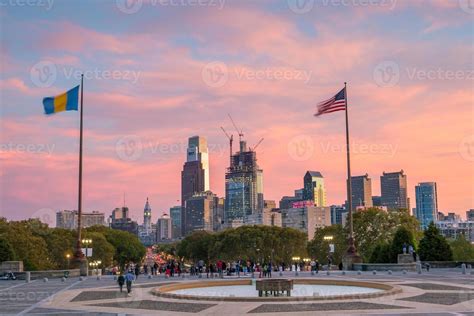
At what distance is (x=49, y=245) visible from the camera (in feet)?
333

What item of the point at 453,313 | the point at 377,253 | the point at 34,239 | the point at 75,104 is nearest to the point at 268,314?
the point at 453,313

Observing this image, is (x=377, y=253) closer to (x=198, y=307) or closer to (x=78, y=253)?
(x=78, y=253)

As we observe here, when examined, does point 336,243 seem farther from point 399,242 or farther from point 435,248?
point 435,248

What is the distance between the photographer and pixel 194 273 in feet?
190

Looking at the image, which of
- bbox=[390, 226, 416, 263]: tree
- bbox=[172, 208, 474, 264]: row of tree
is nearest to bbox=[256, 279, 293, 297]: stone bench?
bbox=[172, 208, 474, 264]: row of tree

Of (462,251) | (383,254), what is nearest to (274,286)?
(383,254)

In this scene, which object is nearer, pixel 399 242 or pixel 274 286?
pixel 274 286

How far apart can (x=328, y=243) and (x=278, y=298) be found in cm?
8670

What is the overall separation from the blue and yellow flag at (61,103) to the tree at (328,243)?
63.4m

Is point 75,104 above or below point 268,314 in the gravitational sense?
above

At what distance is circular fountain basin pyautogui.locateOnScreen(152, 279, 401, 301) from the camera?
99.3 feet

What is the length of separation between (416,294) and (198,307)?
12.6 metres

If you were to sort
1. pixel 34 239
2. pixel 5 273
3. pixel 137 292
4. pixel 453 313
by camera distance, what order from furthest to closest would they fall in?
pixel 34 239
pixel 5 273
pixel 137 292
pixel 453 313

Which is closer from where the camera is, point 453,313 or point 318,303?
point 453,313
